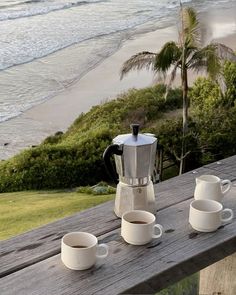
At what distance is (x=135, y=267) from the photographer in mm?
2174

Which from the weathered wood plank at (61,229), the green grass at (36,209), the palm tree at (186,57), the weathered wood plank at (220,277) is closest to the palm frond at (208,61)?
the palm tree at (186,57)

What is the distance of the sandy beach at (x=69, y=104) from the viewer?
13.5 m

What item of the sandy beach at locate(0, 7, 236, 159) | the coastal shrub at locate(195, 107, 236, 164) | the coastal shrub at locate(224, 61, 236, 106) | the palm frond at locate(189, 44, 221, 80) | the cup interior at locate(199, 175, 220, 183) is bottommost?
the sandy beach at locate(0, 7, 236, 159)

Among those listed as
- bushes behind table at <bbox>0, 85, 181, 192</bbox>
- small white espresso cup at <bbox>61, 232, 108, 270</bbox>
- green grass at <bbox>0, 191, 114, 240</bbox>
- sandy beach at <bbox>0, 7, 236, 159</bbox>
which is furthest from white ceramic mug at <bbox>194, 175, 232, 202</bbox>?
sandy beach at <bbox>0, 7, 236, 159</bbox>

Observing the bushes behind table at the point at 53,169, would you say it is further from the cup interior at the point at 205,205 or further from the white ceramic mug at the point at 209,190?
the cup interior at the point at 205,205

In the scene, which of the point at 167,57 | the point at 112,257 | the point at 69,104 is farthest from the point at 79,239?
the point at 69,104

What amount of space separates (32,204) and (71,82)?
886cm

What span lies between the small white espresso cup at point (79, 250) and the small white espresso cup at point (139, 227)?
119mm

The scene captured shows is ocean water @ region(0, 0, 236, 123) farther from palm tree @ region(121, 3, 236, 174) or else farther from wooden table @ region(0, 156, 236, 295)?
wooden table @ region(0, 156, 236, 295)

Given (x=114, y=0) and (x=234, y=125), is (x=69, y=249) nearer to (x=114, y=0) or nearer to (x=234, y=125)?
(x=234, y=125)

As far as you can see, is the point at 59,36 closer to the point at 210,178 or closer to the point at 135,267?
the point at 210,178

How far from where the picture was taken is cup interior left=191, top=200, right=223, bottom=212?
2.50 m

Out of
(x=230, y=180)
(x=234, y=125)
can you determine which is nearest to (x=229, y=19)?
(x=234, y=125)

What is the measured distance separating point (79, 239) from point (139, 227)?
21cm
